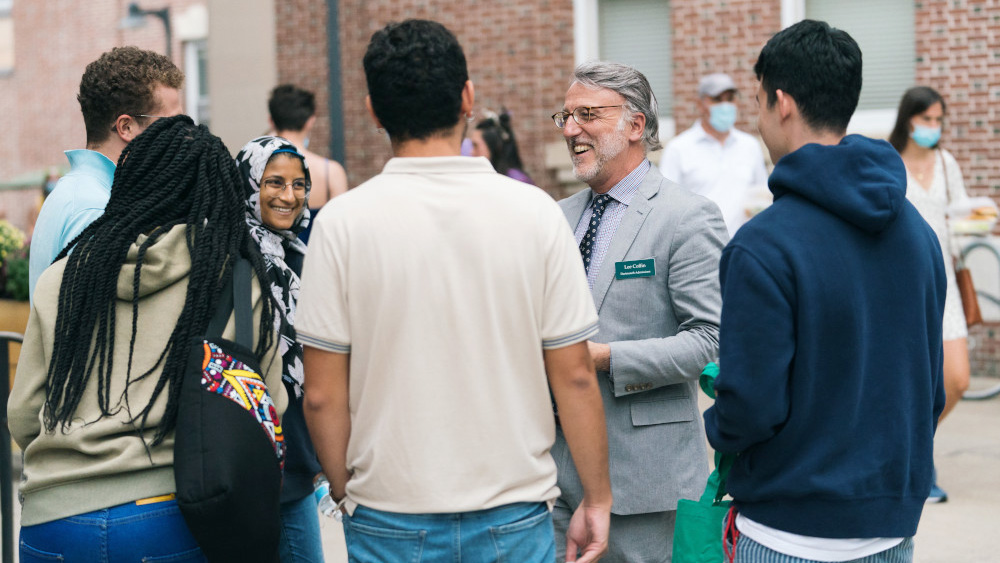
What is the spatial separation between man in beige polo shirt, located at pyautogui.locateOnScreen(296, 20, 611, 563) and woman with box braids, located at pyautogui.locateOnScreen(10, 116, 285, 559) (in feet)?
1.06

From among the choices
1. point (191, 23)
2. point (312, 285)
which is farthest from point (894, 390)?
point (191, 23)

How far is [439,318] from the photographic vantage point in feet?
7.56

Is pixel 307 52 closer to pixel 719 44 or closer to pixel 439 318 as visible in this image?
pixel 719 44

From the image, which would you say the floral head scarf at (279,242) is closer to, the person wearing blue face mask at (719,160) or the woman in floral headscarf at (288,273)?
the woman in floral headscarf at (288,273)

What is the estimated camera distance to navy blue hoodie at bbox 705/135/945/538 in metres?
2.34

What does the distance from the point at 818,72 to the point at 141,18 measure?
2535 centimetres

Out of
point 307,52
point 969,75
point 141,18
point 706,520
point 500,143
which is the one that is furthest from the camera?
point 141,18

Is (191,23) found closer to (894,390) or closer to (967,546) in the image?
(967,546)

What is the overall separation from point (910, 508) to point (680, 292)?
3.13ft

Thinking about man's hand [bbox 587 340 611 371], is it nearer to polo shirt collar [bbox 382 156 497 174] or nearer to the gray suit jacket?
the gray suit jacket

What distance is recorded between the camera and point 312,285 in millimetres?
2365

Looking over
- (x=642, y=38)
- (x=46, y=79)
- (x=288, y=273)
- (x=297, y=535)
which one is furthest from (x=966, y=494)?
(x=46, y=79)

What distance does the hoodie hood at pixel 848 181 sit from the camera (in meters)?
2.36

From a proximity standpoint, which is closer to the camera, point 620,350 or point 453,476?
point 453,476
